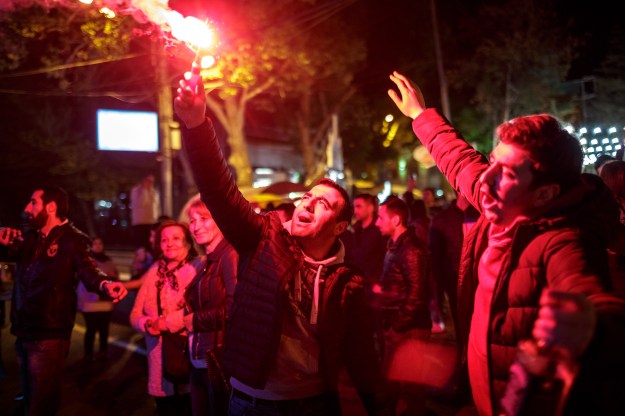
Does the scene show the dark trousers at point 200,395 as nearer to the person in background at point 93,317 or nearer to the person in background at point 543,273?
the person in background at point 543,273

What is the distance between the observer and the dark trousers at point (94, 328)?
847 cm

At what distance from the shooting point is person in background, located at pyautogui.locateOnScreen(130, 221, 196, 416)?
4.90 meters

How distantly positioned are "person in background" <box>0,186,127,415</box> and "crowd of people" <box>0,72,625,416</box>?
14 mm

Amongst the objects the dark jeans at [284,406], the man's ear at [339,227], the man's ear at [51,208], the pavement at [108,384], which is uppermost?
the man's ear at [51,208]

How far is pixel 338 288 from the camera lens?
2910 millimetres

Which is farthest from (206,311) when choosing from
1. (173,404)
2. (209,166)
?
(209,166)

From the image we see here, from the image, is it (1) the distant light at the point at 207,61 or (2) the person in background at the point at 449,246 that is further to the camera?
(2) the person in background at the point at 449,246

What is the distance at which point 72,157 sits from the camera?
2267 centimetres

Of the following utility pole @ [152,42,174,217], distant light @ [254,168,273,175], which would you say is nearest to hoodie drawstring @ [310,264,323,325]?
utility pole @ [152,42,174,217]

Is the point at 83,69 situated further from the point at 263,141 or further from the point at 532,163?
the point at 532,163

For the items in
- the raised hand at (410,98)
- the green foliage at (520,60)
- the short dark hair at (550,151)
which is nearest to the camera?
the short dark hair at (550,151)

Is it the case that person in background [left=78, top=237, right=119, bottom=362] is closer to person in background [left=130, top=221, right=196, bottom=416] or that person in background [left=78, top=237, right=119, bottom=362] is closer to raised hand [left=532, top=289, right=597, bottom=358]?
person in background [left=130, top=221, right=196, bottom=416]

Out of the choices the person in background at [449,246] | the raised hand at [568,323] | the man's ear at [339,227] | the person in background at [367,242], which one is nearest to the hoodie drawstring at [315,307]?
the man's ear at [339,227]

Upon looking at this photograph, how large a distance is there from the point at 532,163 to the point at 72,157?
2351 centimetres
